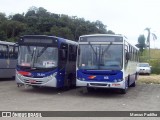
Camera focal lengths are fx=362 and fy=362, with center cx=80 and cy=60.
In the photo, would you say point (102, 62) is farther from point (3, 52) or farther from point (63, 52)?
point (3, 52)

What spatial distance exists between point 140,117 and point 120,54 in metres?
6.49

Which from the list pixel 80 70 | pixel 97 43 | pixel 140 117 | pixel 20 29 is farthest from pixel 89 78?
pixel 20 29

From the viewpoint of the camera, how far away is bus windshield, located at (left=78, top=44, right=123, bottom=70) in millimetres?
17484

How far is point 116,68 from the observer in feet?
57.0

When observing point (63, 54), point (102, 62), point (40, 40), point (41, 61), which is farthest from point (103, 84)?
point (40, 40)

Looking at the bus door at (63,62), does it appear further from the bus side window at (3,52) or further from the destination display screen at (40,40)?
the bus side window at (3,52)

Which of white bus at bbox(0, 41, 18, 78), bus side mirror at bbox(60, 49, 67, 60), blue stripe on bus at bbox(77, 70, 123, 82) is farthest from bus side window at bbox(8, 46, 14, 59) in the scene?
blue stripe on bus at bbox(77, 70, 123, 82)

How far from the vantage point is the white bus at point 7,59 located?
2509 cm

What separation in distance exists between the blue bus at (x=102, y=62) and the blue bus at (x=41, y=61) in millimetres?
1222

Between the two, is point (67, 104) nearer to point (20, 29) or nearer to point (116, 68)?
point (116, 68)

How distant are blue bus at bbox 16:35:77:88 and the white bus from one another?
660cm

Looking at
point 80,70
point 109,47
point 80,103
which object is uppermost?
point 109,47

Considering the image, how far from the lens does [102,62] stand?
1756cm

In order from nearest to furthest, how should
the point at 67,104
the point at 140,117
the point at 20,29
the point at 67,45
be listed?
the point at 140,117 < the point at 67,104 < the point at 67,45 < the point at 20,29
